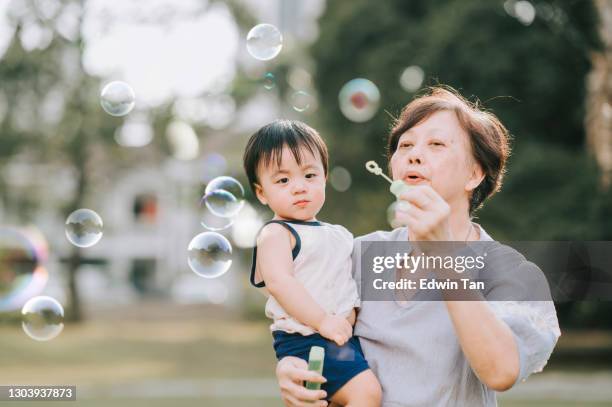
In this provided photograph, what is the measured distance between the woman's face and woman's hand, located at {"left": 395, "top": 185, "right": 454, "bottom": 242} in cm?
33

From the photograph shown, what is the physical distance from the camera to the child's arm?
7.84ft

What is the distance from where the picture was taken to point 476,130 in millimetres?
2430

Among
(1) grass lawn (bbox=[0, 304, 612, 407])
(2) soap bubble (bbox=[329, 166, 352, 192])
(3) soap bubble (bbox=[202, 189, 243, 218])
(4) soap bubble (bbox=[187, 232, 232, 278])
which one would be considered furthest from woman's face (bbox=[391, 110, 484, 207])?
(2) soap bubble (bbox=[329, 166, 352, 192])

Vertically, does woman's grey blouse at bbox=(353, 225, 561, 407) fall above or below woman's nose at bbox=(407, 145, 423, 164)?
below

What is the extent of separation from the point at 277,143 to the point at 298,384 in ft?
2.45

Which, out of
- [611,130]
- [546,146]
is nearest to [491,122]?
[611,130]

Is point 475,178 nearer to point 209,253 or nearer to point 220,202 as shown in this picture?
point 209,253

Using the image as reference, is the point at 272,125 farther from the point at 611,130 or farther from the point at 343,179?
the point at 343,179

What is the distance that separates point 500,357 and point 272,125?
3.56 ft

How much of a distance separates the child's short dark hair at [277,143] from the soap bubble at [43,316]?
2.50 metres

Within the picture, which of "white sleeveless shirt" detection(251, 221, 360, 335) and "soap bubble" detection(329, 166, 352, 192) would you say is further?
"soap bubble" detection(329, 166, 352, 192)

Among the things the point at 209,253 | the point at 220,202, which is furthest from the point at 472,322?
the point at 220,202

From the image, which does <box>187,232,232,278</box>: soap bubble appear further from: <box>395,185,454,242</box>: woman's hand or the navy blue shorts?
<box>395,185,454,242</box>: woman's hand

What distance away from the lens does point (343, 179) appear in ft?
72.6
